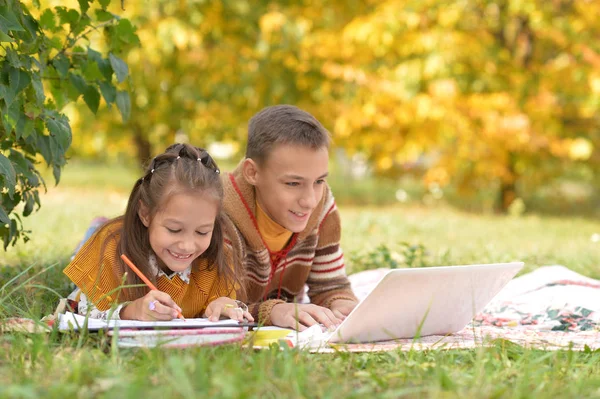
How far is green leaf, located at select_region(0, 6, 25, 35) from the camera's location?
265cm

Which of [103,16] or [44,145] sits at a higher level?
[103,16]

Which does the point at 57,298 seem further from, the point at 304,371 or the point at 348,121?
the point at 348,121

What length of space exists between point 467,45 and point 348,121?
1614 mm

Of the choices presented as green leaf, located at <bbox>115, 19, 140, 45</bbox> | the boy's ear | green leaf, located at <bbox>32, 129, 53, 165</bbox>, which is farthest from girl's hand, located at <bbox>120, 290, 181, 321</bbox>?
green leaf, located at <bbox>115, 19, 140, 45</bbox>

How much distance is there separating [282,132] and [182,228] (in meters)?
0.58

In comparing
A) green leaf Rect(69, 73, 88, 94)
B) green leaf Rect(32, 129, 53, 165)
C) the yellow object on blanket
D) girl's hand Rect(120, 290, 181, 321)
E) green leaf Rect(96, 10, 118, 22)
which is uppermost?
green leaf Rect(96, 10, 118, 22)

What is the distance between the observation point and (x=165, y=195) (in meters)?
2.75

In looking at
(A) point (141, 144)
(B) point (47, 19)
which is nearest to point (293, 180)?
(B) point (47, 19)

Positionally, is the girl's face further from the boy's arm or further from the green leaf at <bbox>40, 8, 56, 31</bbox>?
the green leaf at <bbox>40, 8, 56, 31</bbox>

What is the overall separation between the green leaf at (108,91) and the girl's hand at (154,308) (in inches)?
39.9

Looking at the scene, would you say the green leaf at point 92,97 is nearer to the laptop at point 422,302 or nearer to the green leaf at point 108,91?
the green leaf at point 108,91

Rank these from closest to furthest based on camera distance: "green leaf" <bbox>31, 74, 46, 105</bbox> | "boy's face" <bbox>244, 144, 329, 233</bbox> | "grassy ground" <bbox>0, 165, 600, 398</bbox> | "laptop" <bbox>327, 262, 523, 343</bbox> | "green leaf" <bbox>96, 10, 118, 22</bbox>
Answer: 1. "grassy ground" <bbox>0, 165, 600, 398</bbox>
2. "laptop" <bbox>327, 262, 523, 343</bbox>
3. "green leaf" <bbox>31, 74, 46, 105</bbox>
4. "boy's face" <bbox>244, 144, 329, 233</bbox>
5. "green leaf" <bbox>96, 10, 118, 22</bbox>

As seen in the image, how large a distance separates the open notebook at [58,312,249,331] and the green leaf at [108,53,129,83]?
41.4 inches

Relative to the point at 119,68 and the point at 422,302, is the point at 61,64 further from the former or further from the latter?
the point at 422,302
